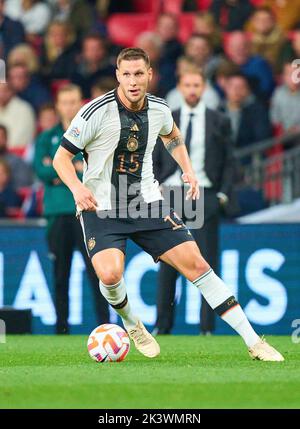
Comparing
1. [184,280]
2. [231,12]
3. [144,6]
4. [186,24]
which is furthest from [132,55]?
[144,6]

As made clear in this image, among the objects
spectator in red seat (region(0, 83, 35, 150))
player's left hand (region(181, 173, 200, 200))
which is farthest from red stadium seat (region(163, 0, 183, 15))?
player's left hand (region(181, 173, 200, 200))

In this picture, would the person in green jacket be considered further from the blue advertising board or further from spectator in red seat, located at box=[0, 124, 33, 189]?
spectator in red seat, located at box=[0, 124, 33, 189]

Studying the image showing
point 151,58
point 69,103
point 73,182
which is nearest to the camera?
point 73,182

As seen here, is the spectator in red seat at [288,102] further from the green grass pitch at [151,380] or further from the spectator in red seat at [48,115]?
the green grass pitch at [151,380]

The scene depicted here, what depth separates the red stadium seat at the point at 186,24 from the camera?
17875 millimetres

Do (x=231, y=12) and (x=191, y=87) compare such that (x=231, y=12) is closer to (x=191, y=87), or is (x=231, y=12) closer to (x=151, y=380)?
(x=191, y=87)

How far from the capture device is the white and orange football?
27.6ft

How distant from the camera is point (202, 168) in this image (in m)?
11.6

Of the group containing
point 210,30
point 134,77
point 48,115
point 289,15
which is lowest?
point 134,77

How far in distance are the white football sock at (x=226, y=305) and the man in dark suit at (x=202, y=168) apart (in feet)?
10.5

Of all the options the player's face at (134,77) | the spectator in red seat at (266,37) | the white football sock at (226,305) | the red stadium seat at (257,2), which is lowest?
the white football sock at (226,305)

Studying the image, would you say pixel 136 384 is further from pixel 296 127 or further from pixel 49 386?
pixel 296 127

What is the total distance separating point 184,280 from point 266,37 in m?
4.92

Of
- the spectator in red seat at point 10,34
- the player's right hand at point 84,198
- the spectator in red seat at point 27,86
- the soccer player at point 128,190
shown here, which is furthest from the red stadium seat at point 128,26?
the player's right hand at point 84,198
